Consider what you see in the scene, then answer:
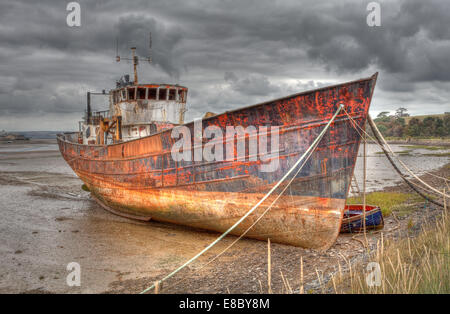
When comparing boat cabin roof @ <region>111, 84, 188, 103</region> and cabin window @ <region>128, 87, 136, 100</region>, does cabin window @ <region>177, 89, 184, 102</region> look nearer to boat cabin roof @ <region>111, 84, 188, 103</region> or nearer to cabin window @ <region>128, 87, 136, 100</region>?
boat cabin roof @ <region>111, 84, 188, 103</region>

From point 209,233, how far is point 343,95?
15.0ft

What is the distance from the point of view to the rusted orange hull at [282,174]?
5.72m

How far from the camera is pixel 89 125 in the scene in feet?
50.0

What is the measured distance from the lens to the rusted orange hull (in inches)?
225

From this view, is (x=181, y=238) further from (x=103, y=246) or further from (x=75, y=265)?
(x=75, y=265)

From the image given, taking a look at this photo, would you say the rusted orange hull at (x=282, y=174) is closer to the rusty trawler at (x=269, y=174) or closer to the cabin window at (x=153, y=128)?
the rusty trawler at (x=269, y=174)

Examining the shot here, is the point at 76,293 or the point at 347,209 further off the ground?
the point at 347,209

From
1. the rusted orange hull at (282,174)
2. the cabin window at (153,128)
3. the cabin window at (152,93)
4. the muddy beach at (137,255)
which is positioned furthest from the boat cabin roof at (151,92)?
the muddy beach at (137,255)

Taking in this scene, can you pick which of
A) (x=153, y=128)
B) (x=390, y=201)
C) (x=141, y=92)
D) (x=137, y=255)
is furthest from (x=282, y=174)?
(x=141, y=92)

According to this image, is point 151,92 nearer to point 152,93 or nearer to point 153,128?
point 152,93

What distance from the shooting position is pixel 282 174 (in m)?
6.11

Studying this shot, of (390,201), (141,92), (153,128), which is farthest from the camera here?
(141,92)

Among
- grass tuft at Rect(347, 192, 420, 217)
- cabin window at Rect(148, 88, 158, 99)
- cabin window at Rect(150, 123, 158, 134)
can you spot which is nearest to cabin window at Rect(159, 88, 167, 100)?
cabin window at Rect(148, 88, 158, 99)
